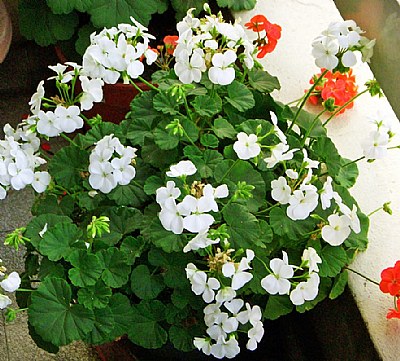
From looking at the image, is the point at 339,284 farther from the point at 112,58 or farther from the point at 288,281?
the point at 112,58

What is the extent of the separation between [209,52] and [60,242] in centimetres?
38

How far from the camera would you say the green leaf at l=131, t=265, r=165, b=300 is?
111 cm

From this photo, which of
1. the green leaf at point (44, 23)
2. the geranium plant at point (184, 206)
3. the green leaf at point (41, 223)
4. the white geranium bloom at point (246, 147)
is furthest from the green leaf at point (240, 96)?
the green leaf at point (44, 23)

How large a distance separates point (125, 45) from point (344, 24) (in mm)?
333

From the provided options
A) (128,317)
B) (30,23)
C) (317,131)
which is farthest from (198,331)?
(30,23)

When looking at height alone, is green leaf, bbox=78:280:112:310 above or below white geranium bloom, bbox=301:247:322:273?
below

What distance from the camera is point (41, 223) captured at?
112 cm

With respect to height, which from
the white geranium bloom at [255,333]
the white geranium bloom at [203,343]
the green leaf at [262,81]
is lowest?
the white geranium bloom at [203,343]

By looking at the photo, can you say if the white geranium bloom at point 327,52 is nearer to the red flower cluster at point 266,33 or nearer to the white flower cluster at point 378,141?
the white flower cluster at point 378,141

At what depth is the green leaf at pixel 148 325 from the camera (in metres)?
1.12

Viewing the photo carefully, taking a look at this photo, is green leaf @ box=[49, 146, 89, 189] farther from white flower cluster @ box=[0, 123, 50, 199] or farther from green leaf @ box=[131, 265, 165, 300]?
green leaf @ box=[131, 265, 165, 300]

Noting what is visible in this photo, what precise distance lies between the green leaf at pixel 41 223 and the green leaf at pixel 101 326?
0.15 metres

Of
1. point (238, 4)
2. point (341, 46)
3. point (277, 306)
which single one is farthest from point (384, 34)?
point (238, 4)

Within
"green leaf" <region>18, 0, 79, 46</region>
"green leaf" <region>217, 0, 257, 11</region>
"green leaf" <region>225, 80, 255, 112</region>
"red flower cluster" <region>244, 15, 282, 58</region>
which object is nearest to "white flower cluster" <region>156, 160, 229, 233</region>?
"green leaf" <region>225, 80, 255, 112</region>
